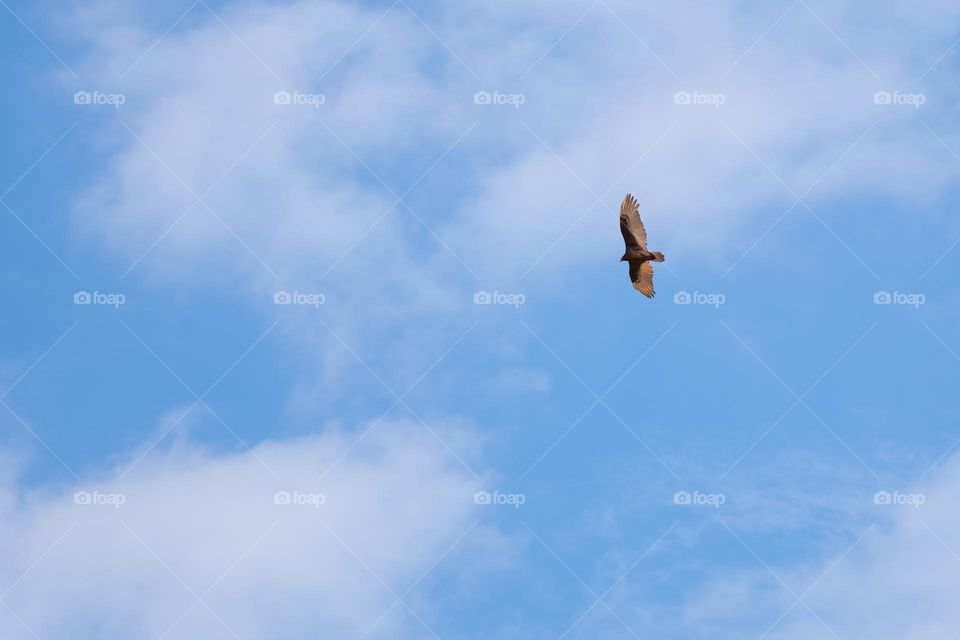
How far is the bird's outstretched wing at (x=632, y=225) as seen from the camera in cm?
7606

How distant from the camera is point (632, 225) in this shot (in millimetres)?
76125

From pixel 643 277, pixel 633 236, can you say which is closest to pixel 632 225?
pixel 633 236

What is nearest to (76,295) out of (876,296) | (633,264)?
(633,264)

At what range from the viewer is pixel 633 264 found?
77438mm

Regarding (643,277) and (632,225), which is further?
(643,277)

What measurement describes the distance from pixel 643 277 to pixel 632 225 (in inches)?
115

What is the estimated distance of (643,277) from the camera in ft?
257

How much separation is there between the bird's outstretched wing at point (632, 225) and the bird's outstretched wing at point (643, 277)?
130 cm

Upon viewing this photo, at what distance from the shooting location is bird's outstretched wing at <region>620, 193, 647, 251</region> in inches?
2995

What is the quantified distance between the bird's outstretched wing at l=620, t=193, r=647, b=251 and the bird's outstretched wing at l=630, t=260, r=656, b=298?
51.3 inches

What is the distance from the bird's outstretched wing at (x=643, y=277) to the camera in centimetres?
7781

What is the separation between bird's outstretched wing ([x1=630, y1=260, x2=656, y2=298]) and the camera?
77806mm

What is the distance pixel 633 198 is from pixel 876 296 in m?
12.2

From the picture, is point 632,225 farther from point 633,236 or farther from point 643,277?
point 643,277
